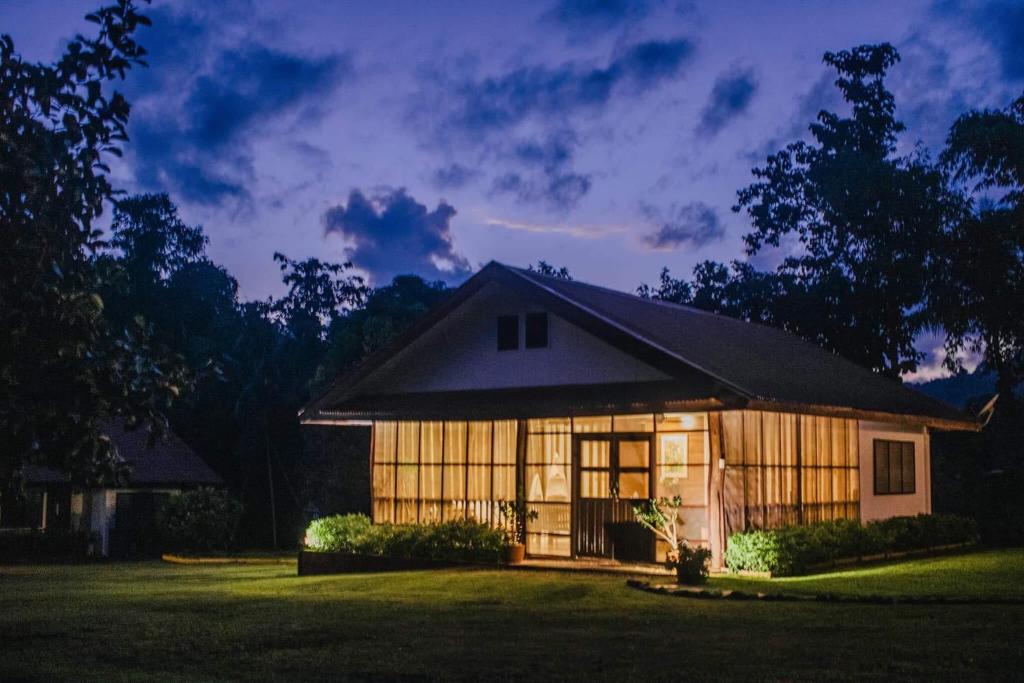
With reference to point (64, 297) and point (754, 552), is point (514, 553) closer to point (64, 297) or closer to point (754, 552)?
point (754, 552)

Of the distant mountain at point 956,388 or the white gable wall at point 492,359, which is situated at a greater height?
the distant mountain at point 956,388

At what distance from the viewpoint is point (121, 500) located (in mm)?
31688

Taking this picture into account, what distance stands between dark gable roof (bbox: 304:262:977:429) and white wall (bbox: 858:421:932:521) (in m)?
0.53

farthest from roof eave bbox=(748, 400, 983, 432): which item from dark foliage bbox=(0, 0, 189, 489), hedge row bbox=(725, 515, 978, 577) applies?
dark foliage bbox=(0, 0, 189, 489)

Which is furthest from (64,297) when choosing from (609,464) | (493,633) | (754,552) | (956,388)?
(956,388)

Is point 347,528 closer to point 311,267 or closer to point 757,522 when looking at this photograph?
point 757,522

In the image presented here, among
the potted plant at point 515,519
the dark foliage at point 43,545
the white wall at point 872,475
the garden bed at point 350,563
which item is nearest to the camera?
the garden bed at point 350,563

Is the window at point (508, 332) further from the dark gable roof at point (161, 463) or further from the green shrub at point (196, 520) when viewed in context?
the dark gable roof at point (161, 463)

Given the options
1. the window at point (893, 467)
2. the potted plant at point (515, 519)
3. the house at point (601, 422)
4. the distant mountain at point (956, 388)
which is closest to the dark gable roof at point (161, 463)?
the house at point (601, 422)

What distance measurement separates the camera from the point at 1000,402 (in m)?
32.3

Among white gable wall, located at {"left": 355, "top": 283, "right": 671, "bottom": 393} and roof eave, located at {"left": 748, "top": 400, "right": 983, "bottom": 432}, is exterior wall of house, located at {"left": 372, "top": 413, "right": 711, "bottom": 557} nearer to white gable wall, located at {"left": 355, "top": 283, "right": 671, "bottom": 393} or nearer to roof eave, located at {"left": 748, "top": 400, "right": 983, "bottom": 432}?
white gable wall, located at {"left": 355, "top": 283, "right": 671, "bottom": 393}

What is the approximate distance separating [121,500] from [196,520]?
281cm

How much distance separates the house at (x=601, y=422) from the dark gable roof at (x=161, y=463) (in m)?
9.67

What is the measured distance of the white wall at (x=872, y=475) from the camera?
23.3 meters
